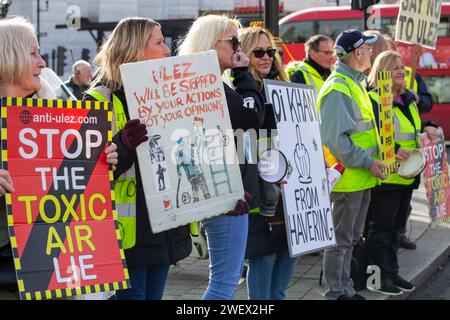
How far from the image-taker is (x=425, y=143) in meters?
7.01

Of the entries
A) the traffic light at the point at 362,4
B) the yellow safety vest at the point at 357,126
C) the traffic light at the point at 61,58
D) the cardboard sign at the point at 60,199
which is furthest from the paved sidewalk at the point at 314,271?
the traffic light at the point at 61,58

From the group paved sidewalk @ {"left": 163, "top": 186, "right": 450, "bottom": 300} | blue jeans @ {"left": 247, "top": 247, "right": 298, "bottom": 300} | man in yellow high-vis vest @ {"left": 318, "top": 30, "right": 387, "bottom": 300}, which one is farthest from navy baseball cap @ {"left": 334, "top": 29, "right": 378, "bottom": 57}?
paved sidewalk @ {"left": 163, "top": 186, "right": 450, "bottom": 300}

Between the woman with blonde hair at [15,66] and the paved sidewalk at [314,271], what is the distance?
2.71m

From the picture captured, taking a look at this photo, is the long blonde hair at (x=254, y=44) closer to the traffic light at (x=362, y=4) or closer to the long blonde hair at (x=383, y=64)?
the long blonde hair at (x=383, y=64)

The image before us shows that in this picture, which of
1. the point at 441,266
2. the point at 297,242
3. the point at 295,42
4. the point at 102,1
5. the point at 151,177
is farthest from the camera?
the point at 102,1

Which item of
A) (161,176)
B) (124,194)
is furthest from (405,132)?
(124,194)

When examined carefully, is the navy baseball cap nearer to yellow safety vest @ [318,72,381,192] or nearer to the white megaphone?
yellow safety vest @ [318,72,381,192]

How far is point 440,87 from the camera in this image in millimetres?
20875

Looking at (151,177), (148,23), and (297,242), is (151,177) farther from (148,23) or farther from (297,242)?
(297,242)

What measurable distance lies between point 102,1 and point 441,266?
20014mm

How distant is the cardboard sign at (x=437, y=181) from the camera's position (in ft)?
23.7

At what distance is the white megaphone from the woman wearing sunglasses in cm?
11

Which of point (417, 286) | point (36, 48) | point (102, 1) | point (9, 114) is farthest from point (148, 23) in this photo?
point (102, 1)

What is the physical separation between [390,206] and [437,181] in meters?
1.42
